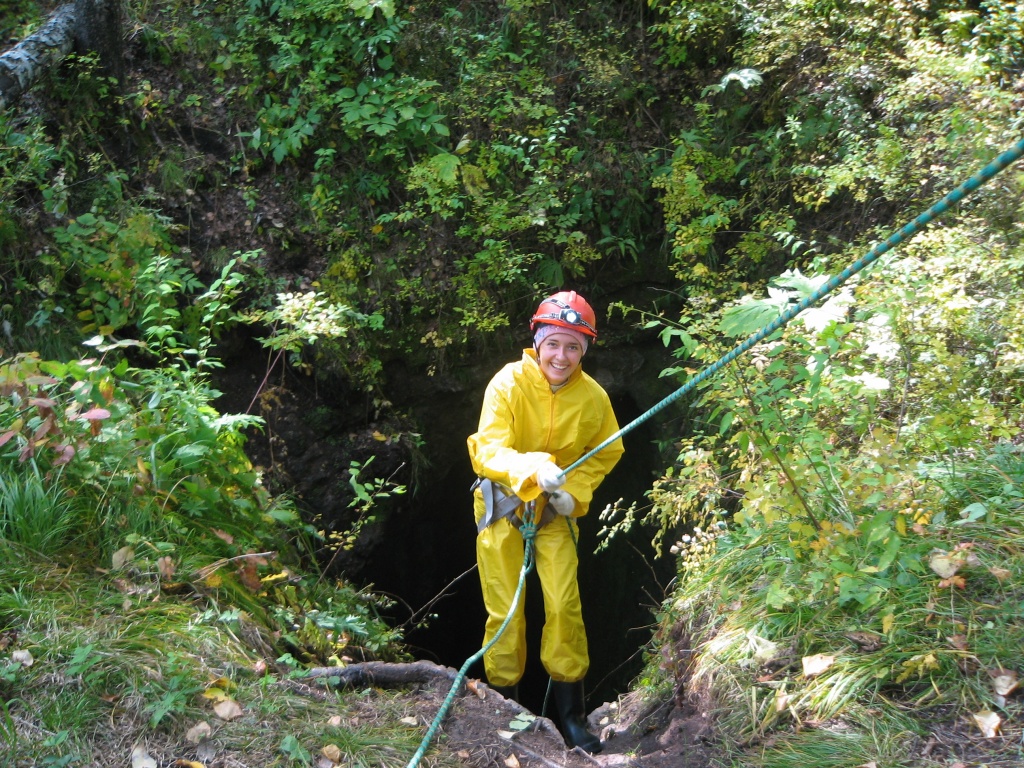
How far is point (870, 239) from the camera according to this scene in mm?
5109

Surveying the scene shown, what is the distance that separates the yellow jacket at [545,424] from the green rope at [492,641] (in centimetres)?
22

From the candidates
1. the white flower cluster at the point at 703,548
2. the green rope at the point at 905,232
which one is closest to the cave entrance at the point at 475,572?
the white flower cluster at the point at 703,548

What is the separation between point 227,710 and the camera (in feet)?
9.24

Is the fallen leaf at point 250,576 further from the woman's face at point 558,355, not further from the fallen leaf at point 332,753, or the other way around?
the woman's face at point 558,355

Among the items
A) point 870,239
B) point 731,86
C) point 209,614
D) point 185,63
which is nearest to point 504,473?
point 209,614

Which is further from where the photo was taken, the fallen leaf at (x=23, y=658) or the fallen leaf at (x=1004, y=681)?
the fallen leaf at (x=23, y=658)

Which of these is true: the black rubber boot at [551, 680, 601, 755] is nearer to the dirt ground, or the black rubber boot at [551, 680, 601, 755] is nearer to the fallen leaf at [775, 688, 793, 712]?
the dirt ground

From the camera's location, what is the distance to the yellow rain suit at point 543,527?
3.88 meters

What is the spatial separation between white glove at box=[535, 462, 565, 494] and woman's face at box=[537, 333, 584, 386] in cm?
65

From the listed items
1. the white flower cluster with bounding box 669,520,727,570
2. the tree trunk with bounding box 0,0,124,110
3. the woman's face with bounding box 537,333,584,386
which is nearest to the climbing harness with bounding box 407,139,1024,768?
the woman's face with bounding box 537,333,584,386

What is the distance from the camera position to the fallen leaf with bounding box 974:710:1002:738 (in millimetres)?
2502

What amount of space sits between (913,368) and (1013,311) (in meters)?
0.58

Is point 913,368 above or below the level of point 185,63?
below

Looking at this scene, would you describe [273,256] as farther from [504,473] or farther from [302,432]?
[504,473]
